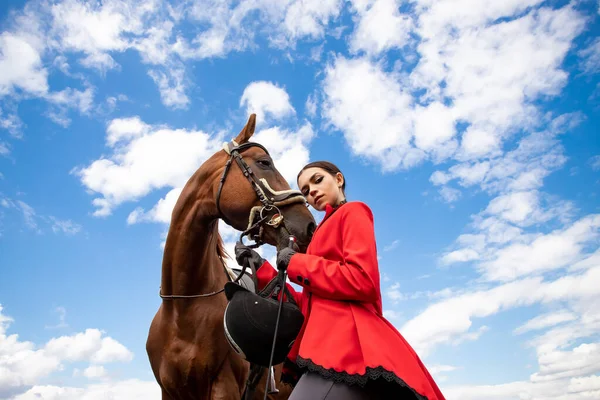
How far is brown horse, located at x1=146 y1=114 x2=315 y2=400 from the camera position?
3.88 meters

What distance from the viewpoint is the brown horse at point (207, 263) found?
3.88m

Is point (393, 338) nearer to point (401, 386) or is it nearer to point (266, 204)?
point (401, 386)

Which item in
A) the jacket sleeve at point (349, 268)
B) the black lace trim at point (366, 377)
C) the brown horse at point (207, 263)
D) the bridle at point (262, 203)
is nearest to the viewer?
the black lace trim at point (366, 377)

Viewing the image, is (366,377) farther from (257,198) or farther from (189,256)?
(189,256)

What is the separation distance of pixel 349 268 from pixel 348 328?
274 millimetres

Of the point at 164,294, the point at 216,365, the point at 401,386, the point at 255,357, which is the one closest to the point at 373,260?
the point at 401,386

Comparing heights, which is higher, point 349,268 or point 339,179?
point 339,179

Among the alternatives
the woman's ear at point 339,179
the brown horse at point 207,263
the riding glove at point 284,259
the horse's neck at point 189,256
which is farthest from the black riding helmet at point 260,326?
the horse's neck at point 189,256

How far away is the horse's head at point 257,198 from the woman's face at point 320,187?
90 centimetres

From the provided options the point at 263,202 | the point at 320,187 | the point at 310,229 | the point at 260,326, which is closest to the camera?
the point at 260,326

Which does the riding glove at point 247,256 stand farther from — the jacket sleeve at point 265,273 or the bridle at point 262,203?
→ the bridle at point 262,203

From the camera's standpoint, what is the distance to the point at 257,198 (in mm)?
3955

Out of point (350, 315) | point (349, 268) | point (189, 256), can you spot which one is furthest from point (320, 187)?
point (189, 256)

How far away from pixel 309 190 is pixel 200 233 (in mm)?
1735
